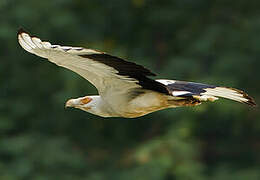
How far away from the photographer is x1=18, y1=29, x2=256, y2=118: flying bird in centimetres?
581

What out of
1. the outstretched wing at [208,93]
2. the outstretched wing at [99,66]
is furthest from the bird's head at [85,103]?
the outstretched wing at [208,93]

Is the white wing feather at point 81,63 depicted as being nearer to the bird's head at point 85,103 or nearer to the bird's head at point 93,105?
the bird's head at point 93,105

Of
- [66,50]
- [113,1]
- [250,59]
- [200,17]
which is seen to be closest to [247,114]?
[250,59]

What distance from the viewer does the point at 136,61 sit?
15320 mm

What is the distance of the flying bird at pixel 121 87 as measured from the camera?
19.1ft

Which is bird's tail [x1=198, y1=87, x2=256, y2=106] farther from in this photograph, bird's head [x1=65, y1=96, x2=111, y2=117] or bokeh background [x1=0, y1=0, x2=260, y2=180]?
bokeh background [x1=0, y1=0, x2=260, y2=180]

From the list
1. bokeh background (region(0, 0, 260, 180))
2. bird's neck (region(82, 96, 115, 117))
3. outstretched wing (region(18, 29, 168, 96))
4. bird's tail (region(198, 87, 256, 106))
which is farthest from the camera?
bokeh background (region(0, 0, 260, 180))

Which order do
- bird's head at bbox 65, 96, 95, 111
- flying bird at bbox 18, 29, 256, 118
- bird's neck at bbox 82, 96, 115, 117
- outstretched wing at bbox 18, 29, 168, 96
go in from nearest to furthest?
outstretched wing at bbox 18, 29, 168, 96, flying bird at bbox 18, 29, 256, 118, bird's neck at bbox 82, 96, 115, 117, bird's head at bbox 65, 96, 95, 111

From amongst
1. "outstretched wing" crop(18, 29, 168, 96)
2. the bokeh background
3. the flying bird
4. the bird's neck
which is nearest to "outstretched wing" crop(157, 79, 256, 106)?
the flying bird

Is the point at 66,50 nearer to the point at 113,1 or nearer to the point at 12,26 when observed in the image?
the point at 12,26

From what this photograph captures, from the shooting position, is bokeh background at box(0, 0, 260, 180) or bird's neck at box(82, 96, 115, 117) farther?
bokeh background at box(0, 0, 260, 180)

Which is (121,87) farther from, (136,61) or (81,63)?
(136,61)

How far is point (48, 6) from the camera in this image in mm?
16156

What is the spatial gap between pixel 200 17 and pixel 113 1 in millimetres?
1830
